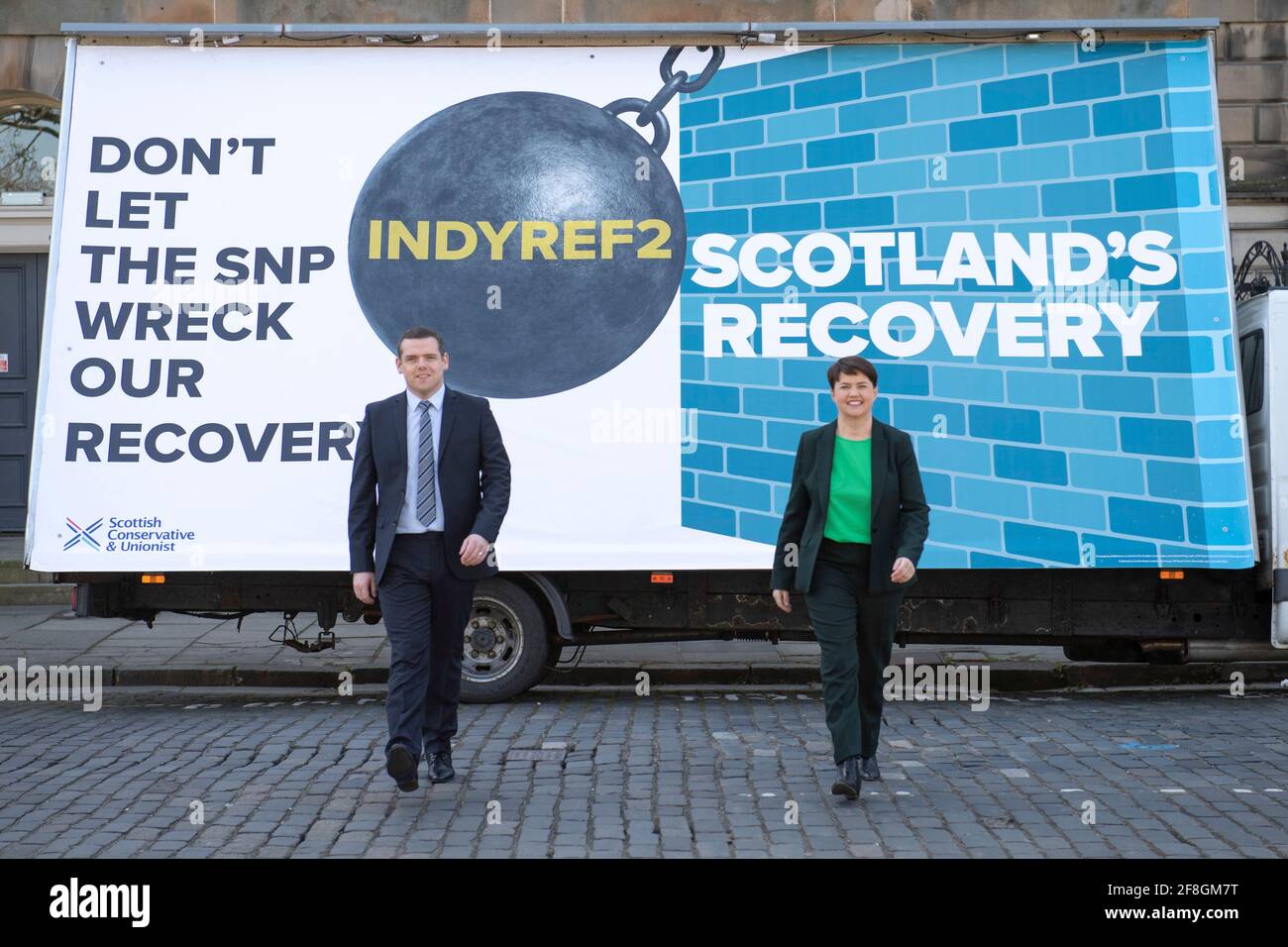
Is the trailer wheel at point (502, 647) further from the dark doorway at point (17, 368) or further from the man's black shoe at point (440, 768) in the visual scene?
the dark doorway at point (17, 368)

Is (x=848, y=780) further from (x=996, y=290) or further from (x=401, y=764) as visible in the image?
(x=996, y=290)

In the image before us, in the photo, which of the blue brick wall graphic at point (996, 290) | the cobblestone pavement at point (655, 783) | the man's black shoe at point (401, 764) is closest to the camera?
the cobblestone pavement at point (655, 783)

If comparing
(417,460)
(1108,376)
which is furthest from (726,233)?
(417,460)

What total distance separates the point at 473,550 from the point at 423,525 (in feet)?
0.87

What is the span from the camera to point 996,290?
8.47 meters

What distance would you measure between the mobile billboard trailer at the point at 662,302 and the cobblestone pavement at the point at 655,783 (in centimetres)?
72

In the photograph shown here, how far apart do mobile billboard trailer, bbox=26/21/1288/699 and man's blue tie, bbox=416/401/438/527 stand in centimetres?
242

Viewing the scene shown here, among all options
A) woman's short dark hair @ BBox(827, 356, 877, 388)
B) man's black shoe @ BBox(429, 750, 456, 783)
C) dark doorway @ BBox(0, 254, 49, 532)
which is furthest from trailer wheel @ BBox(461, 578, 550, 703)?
dark doorway @ BBox(0, 254, 49, 532)

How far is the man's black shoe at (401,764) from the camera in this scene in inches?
229

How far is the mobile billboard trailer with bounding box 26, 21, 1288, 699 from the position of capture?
838 cm

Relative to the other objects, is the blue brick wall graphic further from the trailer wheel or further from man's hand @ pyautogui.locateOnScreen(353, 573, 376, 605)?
man's hand @ pyautogui.locateOnScreen(353, 573, 376, 605)

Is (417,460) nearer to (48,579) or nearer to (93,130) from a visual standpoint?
(93,130)

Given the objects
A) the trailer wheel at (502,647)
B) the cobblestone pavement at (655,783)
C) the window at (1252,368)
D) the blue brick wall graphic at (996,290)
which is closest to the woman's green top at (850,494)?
the cobblestone pavement at (655,783)

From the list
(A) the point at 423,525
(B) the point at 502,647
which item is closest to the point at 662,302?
(B) the point at 502,647
